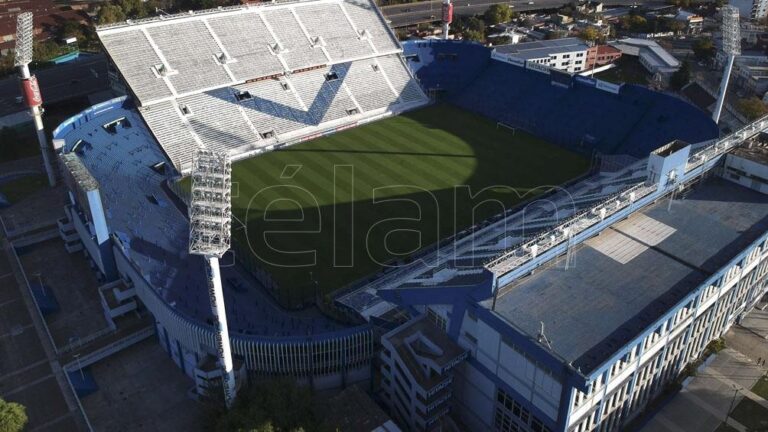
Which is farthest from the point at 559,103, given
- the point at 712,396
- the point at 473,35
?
the point at 712,396

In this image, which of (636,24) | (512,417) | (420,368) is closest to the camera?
(512,417)

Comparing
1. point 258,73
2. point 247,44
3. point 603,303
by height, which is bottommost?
point 603,303

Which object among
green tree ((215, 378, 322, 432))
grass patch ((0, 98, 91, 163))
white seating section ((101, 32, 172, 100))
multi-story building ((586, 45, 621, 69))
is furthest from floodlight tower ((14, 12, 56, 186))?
multi-story building ((586, 45, 621, 69))

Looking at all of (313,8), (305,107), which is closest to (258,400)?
(305,107)

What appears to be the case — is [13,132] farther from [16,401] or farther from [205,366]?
[205,366]

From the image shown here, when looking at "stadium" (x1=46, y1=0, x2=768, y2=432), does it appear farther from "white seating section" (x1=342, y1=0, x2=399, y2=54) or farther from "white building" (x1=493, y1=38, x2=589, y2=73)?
"white building" (x1=493, y1=38, x2=589, y2=73)

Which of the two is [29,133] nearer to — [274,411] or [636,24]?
[274,411]

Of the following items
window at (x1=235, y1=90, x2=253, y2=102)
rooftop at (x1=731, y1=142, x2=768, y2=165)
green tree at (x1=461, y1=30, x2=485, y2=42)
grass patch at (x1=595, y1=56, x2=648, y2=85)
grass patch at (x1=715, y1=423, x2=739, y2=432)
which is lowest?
grass patch at (x1=715, y1=423, x2=739, y2=432)

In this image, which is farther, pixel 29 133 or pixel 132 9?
pixel 132 9
